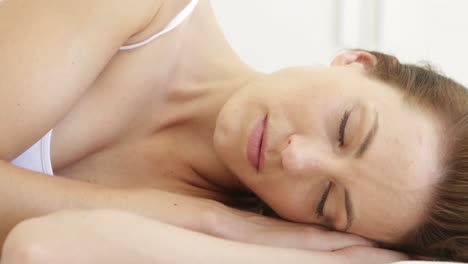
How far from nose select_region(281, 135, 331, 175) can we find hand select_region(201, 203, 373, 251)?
0.11m

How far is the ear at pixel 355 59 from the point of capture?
1161 millimetres

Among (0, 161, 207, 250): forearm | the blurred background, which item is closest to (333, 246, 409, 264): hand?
(0, 161, 207, 250): forearm

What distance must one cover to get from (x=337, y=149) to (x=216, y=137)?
215 mm

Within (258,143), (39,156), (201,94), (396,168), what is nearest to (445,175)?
(396,168)

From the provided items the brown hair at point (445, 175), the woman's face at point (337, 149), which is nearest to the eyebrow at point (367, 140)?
the woman's face at point (337, 149)

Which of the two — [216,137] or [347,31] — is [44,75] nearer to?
[216,137]

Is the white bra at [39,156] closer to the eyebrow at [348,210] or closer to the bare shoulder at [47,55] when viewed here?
the bare shoulder at [47,55]

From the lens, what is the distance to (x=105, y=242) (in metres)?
0.73

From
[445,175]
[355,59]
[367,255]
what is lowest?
[367,255]

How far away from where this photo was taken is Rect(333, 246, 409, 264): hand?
99 centimetres

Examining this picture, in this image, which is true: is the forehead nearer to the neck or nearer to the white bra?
the neck

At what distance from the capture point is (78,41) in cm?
94

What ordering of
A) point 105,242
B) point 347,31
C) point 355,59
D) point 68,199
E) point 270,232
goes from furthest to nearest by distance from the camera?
point 347,31 < point 355,59 < point 270,232 < point 68,199 < point 105,242

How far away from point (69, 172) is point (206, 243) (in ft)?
1.34
